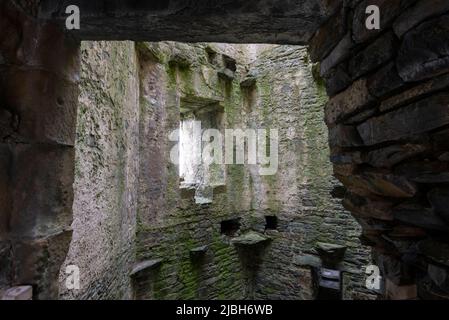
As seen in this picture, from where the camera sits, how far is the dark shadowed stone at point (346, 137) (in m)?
1.19

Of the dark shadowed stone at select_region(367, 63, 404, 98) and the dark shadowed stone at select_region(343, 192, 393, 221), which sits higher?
the dark shadowed stone at select_region(367, 63, 404, 98)

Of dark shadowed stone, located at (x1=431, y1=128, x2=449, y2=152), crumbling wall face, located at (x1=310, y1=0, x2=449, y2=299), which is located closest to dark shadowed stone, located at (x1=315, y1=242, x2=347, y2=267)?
crumbling wall face, located at (x1=310, y1=0, x2=449, y2=299)

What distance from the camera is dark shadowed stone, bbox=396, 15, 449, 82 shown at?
0.76m

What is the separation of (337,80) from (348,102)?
142 mm

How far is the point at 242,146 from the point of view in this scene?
5898 millimetres

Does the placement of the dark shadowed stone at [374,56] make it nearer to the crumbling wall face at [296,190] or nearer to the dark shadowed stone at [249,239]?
the crumbling wall face at [296,190]

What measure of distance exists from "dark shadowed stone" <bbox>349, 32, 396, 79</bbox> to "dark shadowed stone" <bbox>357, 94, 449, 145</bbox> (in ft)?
0.64

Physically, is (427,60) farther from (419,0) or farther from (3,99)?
(3,99)

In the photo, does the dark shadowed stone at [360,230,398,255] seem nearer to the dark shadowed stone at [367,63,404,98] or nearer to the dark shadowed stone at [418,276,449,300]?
the dark shadowed stone at [418,276,449,300]

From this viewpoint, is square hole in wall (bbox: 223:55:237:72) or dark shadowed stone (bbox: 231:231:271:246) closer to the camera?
dark shadowed stone (bbox: 231:231:271:246)

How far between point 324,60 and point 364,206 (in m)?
0.74

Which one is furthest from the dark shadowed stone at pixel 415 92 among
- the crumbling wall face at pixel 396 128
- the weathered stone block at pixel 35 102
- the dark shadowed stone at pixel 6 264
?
the dark shadowed stone at pixel 6 264

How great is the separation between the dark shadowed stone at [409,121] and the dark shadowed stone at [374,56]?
0.19m
